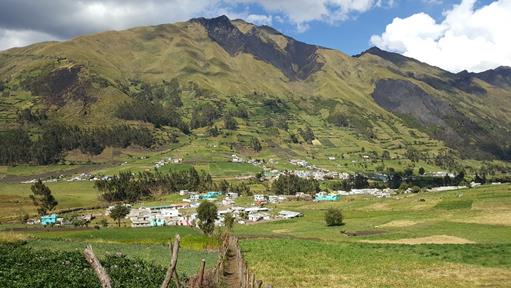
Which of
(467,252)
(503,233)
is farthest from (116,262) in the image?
(503,233)

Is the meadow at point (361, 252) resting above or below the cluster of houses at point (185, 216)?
above

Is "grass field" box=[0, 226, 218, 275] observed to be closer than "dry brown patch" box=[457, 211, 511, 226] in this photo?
Yes

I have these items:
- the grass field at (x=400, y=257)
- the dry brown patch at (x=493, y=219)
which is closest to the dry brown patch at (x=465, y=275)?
the grass field at (x=400, y=257)

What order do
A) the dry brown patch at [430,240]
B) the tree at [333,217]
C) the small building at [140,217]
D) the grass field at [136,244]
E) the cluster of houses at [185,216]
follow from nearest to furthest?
the grass field at [136,244] < the dry brown patch at [430,240] < the tree at [333,217] < the small building at [140,217] < the cluster of houses at [185,216]

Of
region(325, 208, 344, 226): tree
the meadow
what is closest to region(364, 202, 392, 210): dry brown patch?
region(325, 208, 344, 226): tree

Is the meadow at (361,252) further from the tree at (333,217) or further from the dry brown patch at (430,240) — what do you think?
the tree at (333,217)

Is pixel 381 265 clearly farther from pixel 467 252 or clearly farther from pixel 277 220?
pixel 277 220

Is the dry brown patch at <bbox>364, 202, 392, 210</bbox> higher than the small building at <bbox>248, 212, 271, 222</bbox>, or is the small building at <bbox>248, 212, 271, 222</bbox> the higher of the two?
the dry brown patch at <bbox>364, 202, 392, 210</bbox>

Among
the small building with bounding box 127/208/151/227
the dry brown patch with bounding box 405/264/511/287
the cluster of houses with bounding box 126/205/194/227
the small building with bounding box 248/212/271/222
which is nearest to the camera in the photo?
the dry brown patch with bounding box 405/264/511/287

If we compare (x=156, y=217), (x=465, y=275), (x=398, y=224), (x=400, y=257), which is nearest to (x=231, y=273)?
(x=465, y=275)

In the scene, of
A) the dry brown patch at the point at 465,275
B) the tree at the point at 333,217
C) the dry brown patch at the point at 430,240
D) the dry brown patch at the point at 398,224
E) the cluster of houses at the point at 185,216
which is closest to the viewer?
the dry brown patch at the point at 465,275

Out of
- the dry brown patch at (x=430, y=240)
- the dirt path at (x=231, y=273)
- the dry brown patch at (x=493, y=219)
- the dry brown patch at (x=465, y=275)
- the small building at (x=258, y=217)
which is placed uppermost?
the dirt path at (x=231, y=273)

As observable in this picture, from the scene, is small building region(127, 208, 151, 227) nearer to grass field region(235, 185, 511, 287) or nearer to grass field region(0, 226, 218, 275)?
grass field region(0, 226, 218, 275)

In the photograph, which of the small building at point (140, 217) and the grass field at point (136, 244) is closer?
the grass field at point (136, 244)
